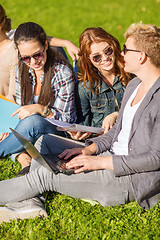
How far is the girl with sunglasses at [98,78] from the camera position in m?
4.11

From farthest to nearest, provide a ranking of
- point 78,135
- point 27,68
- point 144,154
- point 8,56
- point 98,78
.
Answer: point 8,56 → point 27,68 → point 98,78 → point 78,135 → point 144,154

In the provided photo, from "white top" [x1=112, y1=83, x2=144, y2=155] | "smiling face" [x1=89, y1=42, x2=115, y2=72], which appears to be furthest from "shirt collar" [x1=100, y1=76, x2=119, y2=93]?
"white top" [x1=112, y1=83, x2=144, y2=155]

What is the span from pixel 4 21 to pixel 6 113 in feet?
3.51

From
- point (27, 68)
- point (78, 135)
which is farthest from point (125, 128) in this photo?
point (27, 68)

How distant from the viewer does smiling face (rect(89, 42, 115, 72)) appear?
13.4 ft

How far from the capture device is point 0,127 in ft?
14.6

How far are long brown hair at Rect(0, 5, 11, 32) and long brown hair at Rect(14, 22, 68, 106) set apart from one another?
462 millimetres

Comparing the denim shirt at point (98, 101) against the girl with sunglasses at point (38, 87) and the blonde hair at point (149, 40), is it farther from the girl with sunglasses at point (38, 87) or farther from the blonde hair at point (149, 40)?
the blonde hair at point (149, 40)

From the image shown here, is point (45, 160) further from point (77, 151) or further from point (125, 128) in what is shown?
point (125, 128)

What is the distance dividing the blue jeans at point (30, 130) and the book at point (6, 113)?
200 millimetres

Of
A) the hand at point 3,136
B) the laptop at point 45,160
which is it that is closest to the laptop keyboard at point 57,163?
the laptop at point 45,160

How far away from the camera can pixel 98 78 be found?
4316 mm

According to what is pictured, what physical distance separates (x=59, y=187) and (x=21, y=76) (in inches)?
61.5

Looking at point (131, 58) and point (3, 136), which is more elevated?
point (131, 58)
